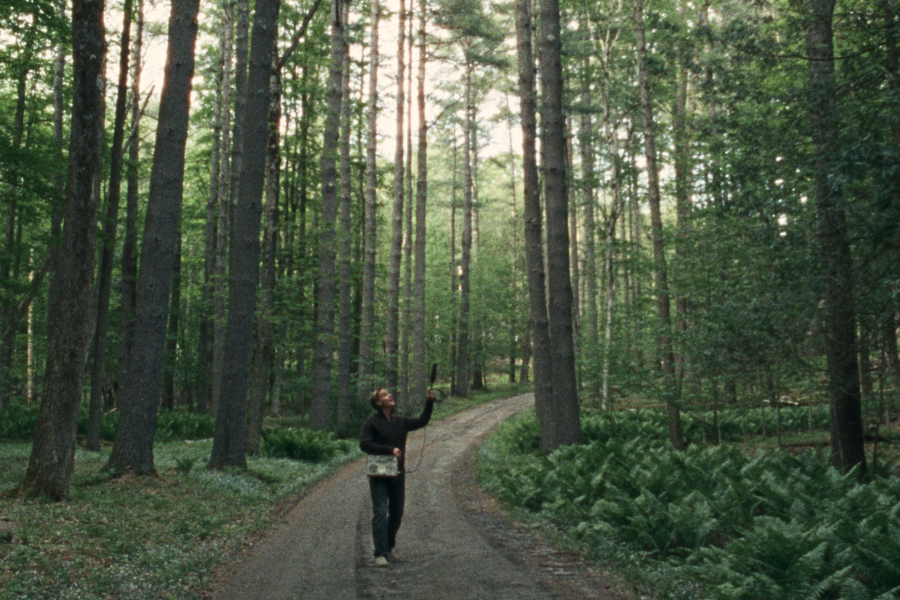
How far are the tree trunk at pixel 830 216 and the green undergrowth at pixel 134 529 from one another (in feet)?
27.3

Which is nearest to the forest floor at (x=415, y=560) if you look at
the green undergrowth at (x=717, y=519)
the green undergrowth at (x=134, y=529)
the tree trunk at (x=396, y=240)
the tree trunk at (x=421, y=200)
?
the green undergrowth at (x=134, y=529)

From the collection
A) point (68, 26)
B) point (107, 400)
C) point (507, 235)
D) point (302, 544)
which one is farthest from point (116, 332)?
point (507, 235)

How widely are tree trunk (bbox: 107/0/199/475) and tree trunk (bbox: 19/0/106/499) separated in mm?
1670

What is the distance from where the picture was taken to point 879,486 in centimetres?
905

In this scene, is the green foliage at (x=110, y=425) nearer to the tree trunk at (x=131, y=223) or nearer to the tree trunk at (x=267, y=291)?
the tree trunk at (x=131, y=223)

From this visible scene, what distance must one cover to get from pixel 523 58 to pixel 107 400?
22100 mm

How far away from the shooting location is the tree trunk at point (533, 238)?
14977 mm

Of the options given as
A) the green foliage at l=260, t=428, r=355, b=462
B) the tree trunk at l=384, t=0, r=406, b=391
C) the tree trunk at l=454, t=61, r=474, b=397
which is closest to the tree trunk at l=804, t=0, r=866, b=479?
the green foliage at l=260, t=428, r=355, b=462

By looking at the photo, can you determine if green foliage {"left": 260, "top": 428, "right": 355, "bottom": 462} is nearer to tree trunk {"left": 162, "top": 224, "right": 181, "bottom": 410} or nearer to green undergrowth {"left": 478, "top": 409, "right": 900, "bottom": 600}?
green undergrowth {"left": 478, "top": 409, "right": 900, "bottom": 600}

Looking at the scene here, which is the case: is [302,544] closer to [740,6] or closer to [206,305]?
[206,305]

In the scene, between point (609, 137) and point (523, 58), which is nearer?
point (523, 58)

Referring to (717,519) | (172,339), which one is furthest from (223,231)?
(717,519)

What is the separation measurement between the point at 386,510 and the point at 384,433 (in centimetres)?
81

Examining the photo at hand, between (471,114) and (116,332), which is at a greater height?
(471,114)
